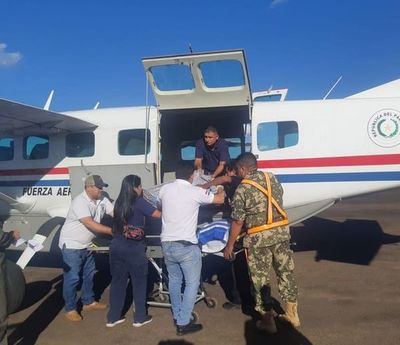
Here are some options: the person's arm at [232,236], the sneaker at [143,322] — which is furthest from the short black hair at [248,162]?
the sneaker at [143,322]

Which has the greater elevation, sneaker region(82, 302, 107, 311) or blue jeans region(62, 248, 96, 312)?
blue jeans region(62, 248, 96, 312)

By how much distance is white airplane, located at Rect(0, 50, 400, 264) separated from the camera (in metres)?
7.06

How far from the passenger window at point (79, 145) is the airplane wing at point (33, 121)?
0.49 ft

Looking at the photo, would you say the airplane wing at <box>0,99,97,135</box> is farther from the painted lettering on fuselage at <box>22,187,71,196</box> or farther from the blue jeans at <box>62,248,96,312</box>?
the blue jeans at <box>62,248,96,312</box>

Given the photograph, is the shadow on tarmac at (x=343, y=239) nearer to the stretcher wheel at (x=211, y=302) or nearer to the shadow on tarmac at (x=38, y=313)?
the stretcher wheel at (x=211, y=302)

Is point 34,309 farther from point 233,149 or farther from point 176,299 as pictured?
point 233,149

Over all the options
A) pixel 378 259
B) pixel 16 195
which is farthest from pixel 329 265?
pixel 16 195

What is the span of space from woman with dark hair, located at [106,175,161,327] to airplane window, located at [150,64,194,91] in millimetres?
2375

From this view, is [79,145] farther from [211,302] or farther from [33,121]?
[211,302]

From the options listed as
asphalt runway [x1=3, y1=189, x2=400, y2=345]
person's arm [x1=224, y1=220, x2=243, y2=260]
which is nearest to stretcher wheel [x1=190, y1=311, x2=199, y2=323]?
asphalt runway [x1=3, y1=189, x2=400, y2=345]

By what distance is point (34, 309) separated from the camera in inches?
240

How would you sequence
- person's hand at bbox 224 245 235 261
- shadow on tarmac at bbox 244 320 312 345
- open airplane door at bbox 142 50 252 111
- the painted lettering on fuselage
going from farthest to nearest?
the painted lettering on fuselage < open airplane door at bbox 142 50 252 111 < person's hand at bbox 224 245 235 261 < shadow on tarmac at bbox 244 320 312 345

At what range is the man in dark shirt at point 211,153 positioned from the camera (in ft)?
22.4

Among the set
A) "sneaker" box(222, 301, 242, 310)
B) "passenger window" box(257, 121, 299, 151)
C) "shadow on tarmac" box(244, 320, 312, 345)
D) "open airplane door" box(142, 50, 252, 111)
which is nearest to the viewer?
"shadow on tarmac" box(244, 320, 312, 345)
